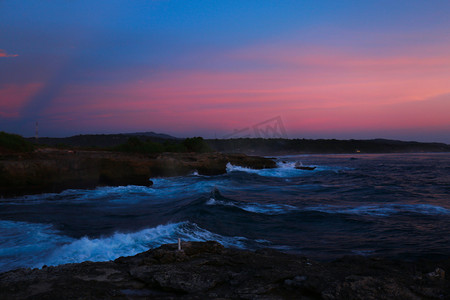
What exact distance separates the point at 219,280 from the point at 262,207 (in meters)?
10.6

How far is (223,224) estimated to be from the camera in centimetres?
1169

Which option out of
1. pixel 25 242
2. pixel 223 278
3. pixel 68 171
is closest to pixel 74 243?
pixel 25 242

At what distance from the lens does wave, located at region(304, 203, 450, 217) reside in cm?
1323

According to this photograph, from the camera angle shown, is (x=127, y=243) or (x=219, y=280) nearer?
(x=219, y=280)

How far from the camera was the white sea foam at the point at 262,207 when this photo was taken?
45.8 feet

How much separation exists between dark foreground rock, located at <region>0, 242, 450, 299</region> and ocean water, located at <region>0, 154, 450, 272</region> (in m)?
2.50

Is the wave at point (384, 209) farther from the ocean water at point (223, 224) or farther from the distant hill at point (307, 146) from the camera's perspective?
the distant hill at point (307, 146)

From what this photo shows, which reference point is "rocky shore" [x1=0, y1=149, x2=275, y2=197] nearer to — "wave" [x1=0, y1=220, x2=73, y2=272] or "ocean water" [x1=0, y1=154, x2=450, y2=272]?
"ocean water" [x1=0, y1=154, x2=450, y2=272]

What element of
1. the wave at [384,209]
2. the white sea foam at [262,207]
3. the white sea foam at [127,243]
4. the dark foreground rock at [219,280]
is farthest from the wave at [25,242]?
the wave at [384,209]

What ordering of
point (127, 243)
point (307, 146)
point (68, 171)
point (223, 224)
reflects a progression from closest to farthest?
point (127, 243) → point (223, 224) → point (68, 171) → point (307, 146)

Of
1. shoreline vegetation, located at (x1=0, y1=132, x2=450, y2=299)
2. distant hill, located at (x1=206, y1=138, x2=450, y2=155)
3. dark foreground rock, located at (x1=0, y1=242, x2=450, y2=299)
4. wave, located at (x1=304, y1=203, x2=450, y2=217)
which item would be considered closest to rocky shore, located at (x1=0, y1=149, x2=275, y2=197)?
wave, located at (x1=304, y1=203, x2=450, y2=217)

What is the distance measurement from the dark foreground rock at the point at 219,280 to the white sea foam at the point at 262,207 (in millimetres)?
8015

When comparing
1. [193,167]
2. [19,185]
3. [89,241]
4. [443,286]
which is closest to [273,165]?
[193,167]

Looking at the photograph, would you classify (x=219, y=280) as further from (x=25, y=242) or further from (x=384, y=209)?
(x=384, y=209)
